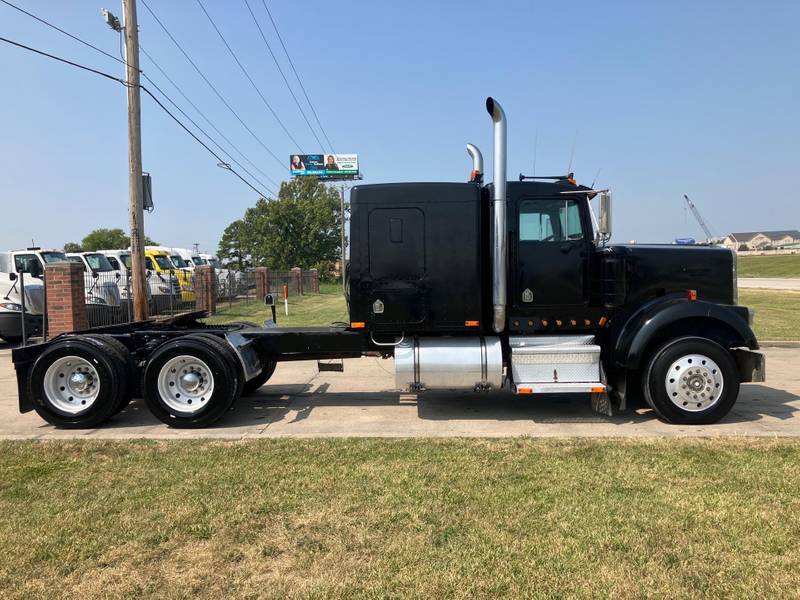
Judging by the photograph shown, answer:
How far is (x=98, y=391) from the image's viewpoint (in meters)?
6.34

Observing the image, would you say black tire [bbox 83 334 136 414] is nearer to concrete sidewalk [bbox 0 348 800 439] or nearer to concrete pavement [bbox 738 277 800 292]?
concrete sidewalk [bbox 0 348 800 439]

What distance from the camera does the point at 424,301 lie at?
6.45 m

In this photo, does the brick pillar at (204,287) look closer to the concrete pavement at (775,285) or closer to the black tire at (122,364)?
the black tire at (122,364)

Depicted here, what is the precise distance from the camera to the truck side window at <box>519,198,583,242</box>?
21.3 feet

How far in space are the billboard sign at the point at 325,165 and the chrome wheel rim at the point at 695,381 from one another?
3246 inches

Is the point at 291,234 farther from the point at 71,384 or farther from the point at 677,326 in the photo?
the point at 677,326

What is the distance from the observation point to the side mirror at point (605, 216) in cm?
619

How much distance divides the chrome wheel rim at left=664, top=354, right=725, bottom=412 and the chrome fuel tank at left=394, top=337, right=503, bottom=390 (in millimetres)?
1803

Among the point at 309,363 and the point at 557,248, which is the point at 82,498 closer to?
the point at 557,248

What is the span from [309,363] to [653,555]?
8.33 metres

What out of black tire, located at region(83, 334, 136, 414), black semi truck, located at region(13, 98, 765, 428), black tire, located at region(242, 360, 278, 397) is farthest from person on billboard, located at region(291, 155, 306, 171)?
black semi truck, located at region(13, 98, 765, 428)

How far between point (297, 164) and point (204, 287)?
228 ft

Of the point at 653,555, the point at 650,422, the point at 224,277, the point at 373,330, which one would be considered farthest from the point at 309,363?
the point at 224,277

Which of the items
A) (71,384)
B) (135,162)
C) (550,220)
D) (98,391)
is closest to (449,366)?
(550,220)
